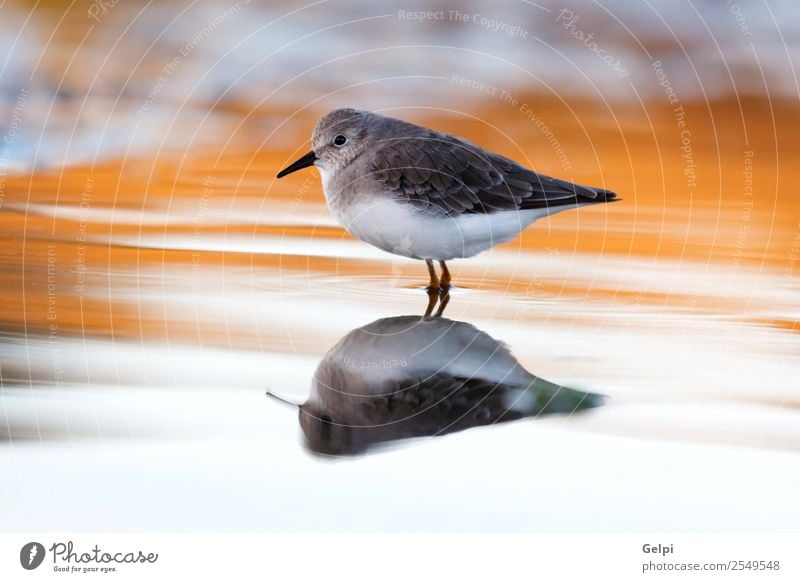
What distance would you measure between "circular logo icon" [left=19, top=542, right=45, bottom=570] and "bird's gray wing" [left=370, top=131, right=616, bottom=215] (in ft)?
5.81

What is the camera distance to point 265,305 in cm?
372

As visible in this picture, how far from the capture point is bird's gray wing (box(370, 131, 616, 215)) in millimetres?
3891

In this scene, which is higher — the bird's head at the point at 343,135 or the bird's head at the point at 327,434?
the bird's head at the point at 343,135

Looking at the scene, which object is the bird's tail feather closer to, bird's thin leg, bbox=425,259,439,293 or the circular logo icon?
bird's thin leg, bbox=425,259,439,293

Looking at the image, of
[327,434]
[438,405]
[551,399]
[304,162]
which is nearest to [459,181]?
[304,162]

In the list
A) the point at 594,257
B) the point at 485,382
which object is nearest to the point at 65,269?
the point at 485,382

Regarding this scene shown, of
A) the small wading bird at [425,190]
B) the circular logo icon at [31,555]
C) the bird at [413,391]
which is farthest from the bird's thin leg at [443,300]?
the circular logo icon at [31,555]

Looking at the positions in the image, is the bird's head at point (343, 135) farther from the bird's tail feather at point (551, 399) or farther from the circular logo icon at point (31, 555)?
the circular logo icon at point (31, 555)

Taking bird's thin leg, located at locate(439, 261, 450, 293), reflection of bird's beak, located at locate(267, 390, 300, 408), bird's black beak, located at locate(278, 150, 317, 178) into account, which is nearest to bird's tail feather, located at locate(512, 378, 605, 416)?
reflection of bird's beak, located at locate(267, 390, 300, 408)

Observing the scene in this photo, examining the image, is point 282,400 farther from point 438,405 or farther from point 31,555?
point 31,555

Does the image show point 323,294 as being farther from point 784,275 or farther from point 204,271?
point 784,275

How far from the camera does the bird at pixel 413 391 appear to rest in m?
2.84

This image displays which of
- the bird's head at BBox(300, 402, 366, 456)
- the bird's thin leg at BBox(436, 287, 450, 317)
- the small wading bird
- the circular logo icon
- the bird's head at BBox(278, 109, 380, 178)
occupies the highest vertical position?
the bird's head at BBox(278, 109, 380, 178)

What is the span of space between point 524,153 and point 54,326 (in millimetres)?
1797
